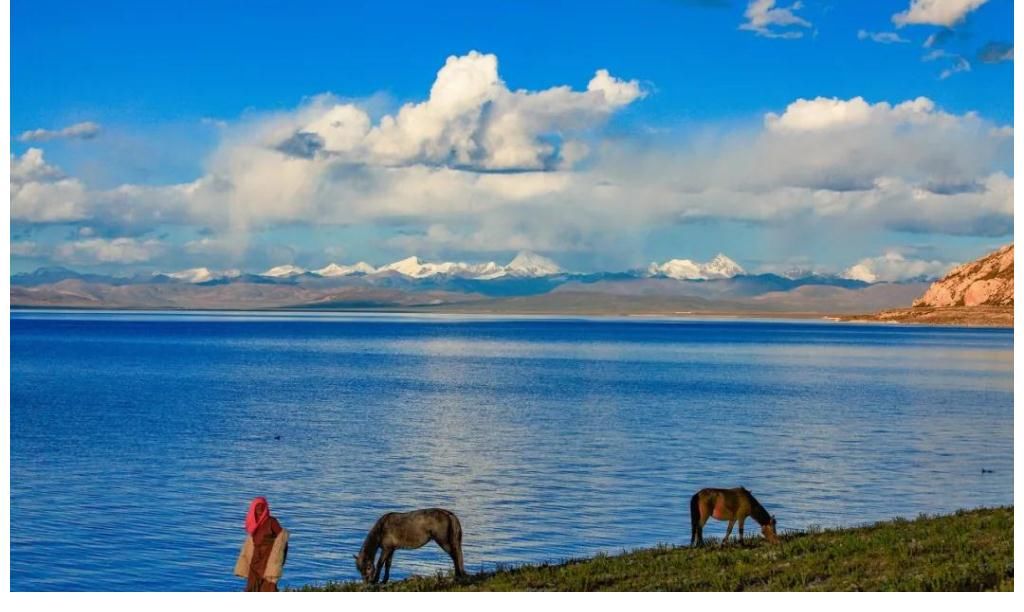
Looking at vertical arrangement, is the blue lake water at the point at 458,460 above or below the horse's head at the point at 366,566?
below

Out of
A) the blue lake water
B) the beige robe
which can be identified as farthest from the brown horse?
the beige robe

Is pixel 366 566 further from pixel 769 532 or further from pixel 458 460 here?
pixel 458 460

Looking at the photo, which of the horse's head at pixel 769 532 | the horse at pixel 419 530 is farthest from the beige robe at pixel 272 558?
the horse's head at pixel 769 532

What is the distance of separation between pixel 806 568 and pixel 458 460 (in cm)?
3379

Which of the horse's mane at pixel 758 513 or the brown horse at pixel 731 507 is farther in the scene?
the horse's mane at pixel 758 513

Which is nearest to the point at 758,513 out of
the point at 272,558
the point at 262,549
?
the point at 272,558

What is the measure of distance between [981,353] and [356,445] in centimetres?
13527

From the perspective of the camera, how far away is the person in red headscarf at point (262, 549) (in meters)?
19.3

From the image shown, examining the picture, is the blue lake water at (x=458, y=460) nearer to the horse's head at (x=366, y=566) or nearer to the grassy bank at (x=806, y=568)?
the horse's head at (x=366, y=566)

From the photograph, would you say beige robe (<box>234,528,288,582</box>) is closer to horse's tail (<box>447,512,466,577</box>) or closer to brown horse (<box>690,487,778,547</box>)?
horse's tail (<box>447,512,466,577</box>)

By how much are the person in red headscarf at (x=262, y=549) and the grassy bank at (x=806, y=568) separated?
3.83 m

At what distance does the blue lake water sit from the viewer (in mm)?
35281

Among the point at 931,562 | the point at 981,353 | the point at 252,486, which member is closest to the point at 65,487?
the point at 252,486

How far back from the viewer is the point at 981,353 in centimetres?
17600
